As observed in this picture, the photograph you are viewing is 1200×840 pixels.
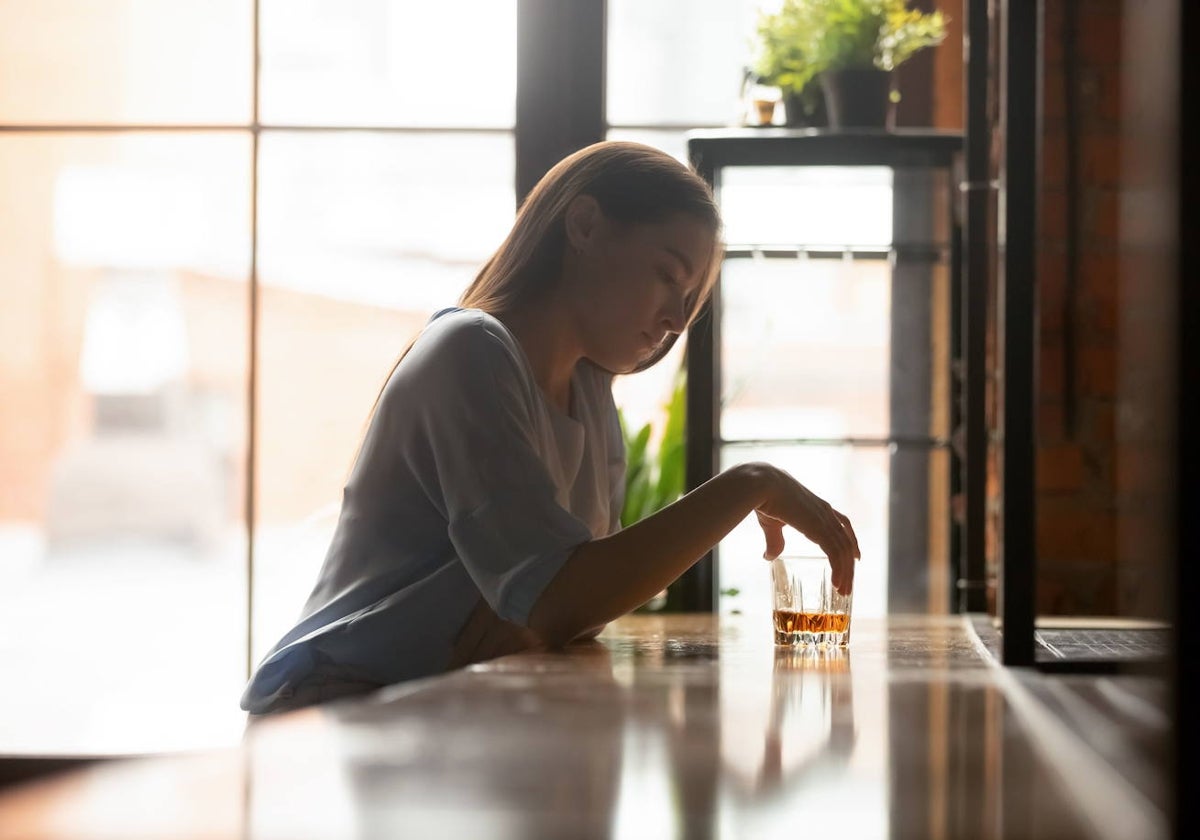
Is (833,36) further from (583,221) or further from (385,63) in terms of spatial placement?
(385,63)

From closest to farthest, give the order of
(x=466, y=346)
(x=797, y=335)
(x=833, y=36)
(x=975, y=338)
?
(x=466, y=346), (x=975, y=338), (x=833, y=36), (x=797, y=335)

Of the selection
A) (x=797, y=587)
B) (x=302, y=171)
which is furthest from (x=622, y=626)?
(x=302, y=171)

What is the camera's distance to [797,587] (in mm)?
1153

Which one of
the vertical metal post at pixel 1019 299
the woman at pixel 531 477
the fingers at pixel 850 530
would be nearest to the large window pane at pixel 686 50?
the woman at pixel 531 477

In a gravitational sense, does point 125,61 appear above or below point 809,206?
above

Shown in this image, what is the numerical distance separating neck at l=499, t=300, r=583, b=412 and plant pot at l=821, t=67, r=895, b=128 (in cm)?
77

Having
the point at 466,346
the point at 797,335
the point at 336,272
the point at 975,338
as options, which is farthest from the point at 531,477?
the point at 336,272

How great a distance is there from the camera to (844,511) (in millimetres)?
2100

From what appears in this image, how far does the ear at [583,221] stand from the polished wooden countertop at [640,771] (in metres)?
0.62

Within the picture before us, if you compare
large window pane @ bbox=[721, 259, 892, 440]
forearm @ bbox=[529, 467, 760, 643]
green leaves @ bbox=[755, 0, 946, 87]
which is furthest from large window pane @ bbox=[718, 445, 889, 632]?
forearm @ bbox=[529, 467, 760, 643]

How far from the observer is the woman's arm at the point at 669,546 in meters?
1.09

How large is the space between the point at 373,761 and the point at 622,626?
2.98 feet

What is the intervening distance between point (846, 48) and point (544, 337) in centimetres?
84

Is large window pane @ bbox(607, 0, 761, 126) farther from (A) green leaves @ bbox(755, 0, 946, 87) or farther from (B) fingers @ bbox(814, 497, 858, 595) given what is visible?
(B) fingers @ bbox(814, 497, 858, 595)
